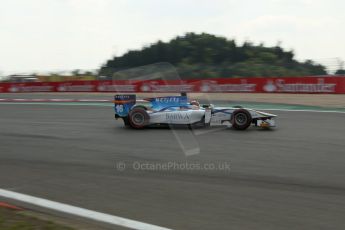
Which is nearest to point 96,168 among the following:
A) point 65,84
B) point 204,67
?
point 204,67

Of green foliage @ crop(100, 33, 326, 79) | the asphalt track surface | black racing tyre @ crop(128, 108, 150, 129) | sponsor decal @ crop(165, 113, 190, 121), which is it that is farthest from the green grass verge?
green foliage @ crop(100, 33, 326, 79)

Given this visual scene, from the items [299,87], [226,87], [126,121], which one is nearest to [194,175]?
[126,121]

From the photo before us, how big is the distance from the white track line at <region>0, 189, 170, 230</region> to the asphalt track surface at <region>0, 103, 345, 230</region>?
11 cm

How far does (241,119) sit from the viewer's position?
8867 millimetres

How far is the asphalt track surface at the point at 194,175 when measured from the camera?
13.5 ft

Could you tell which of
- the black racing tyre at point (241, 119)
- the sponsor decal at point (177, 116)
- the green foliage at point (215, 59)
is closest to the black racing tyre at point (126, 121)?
the sponsor decal at point (177, 116)

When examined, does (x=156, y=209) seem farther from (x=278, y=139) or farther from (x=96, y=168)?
(x=278, y=139)

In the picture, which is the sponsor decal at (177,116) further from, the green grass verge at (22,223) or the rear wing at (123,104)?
the green grass verge at (22,223)

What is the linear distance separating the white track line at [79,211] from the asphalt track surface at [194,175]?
0.36 feet

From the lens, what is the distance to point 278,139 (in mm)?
7855

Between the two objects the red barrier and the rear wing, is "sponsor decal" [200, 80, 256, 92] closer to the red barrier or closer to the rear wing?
the red barrier

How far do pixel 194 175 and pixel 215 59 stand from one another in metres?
35.8

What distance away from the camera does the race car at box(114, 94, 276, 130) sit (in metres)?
8.84

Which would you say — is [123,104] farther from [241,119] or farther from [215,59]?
[215,59]
